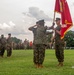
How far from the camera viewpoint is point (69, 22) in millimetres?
15297

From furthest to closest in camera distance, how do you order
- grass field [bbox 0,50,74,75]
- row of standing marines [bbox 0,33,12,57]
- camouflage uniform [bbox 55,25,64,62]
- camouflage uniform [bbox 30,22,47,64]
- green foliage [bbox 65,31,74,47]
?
1. green foliage [bbox 65,31,74,47]
2. row of standing marines [bbox 0,33,12,57]
3. camouflage uniform [bbox 55,25,64,62]
4. camouflage uniform [bbox 30,22,47,64]
5. grass field [bbox 0,50,74,75]

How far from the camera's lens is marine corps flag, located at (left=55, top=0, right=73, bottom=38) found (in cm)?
1529

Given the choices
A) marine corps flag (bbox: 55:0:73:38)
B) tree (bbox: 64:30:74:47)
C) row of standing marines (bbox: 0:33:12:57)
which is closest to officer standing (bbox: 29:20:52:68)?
marine corps flag (bbox: 55:0:73:38)

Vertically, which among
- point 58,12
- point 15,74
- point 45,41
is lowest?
point 15,74

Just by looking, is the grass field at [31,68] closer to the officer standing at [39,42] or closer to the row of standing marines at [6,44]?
the officer standing at [39,42]

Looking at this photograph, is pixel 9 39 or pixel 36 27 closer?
pixel 36 27

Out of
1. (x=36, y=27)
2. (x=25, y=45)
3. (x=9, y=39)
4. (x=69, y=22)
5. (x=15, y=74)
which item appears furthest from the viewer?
(x=25, y=45)

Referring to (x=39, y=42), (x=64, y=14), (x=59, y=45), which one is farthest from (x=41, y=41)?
(x=64, y=14)

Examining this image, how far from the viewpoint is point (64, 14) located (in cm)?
1541

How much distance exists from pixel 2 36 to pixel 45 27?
43.4 ft

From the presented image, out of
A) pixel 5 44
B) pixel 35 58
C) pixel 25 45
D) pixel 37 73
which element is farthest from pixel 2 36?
pixel 25 45

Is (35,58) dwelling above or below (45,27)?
below

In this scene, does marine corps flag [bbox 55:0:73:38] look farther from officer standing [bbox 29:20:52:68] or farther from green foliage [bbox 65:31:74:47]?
green foliage [bbox 65:31:74:47]

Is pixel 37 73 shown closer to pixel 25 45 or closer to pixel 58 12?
pixel 58 12
